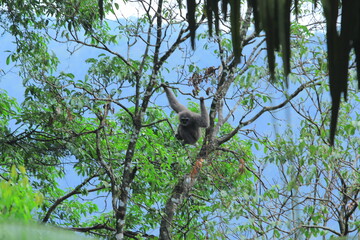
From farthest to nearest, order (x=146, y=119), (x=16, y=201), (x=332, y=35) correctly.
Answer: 1. (x=146, y=119)
2. (x=16, y=201)
3. (x=332, y=35)

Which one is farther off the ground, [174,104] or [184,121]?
[174,104]

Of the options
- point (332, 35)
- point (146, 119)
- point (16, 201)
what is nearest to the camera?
point (332, 35)

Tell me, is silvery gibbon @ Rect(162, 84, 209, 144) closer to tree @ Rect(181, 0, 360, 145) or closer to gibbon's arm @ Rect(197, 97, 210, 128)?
gibbon's arm @ Rect(197, 97, 210, 128)

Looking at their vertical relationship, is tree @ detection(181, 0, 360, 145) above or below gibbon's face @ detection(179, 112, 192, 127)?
below

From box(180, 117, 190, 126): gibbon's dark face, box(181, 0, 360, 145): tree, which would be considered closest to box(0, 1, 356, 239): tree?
box(180, 117, 190, 126): gibbon's dark face

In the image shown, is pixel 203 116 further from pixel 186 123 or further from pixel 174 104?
pixel 174 104

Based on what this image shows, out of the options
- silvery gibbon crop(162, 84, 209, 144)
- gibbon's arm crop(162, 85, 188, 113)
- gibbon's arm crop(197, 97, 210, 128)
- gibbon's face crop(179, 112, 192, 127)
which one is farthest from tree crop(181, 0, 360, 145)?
gibbon's arm crop(162, 85, 188, 113)

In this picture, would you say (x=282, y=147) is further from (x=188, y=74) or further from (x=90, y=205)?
(x=90, y=205)

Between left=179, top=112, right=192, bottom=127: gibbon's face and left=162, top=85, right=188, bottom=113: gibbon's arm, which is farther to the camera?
left=162, top=85, right=188, bottom=113: gibbon's arm

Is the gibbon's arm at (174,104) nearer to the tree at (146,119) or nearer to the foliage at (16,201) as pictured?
the tree at (146,119)

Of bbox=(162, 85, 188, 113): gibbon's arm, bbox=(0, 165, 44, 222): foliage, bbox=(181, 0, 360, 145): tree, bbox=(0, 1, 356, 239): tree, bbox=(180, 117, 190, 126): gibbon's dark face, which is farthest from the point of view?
bbox=(162, 85, 188, 113): gibbon's arm

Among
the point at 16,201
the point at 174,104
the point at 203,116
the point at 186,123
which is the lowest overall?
the point at 16,201

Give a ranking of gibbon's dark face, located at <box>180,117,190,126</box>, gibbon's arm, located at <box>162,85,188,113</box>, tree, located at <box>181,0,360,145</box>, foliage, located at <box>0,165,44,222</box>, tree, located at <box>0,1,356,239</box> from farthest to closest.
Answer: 1. gibbon's arm, located at <box>162,85,188,113</box>
2. gibbon's dark face, located at <box>180,117,190,126</box>
3. tree, located at <box>0,1,356,239</box>
4. foliage, located at <box>0,165,44,222</box>
5. tree, located at <box>181,0,360,145</box>

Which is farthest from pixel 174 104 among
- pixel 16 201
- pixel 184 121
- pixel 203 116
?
pixel 16 201
